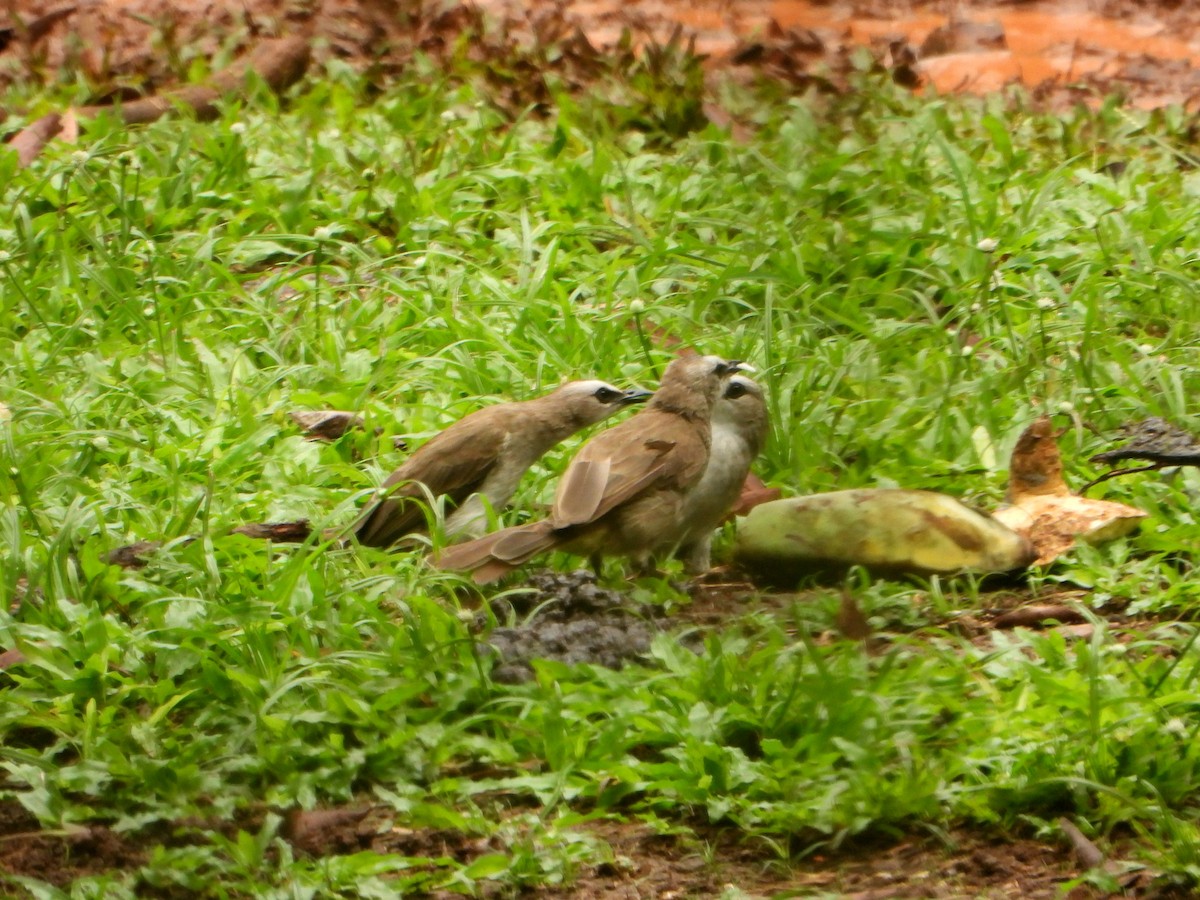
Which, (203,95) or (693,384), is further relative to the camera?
(203,95)

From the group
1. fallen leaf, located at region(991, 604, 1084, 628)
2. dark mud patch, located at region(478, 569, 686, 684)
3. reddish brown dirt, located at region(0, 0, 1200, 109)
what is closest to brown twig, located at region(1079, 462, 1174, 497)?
fallen leaf, located at region(991, 604, 1084, 628)

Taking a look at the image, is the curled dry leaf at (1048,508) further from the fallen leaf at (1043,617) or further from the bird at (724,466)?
the bird at (724,466)

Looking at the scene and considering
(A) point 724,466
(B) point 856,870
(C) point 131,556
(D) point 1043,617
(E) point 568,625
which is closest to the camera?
(B) point 856,870

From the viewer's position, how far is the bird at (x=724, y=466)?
575cm

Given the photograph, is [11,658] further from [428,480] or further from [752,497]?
[752,497]

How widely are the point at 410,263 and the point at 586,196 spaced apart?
940 mm

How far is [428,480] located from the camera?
5.78 m

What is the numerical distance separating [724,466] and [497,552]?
3.14 feet

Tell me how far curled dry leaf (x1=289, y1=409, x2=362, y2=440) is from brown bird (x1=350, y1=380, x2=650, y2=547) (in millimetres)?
595

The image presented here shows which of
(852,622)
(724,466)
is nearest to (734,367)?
(724,466)

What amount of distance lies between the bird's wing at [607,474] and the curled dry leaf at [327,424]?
44.9 inches

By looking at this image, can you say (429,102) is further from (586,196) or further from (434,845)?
(434,845)

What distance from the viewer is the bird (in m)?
5.75

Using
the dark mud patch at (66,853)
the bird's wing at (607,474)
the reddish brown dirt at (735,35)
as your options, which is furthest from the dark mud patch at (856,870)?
the reddish brown dirt at (735,35)
